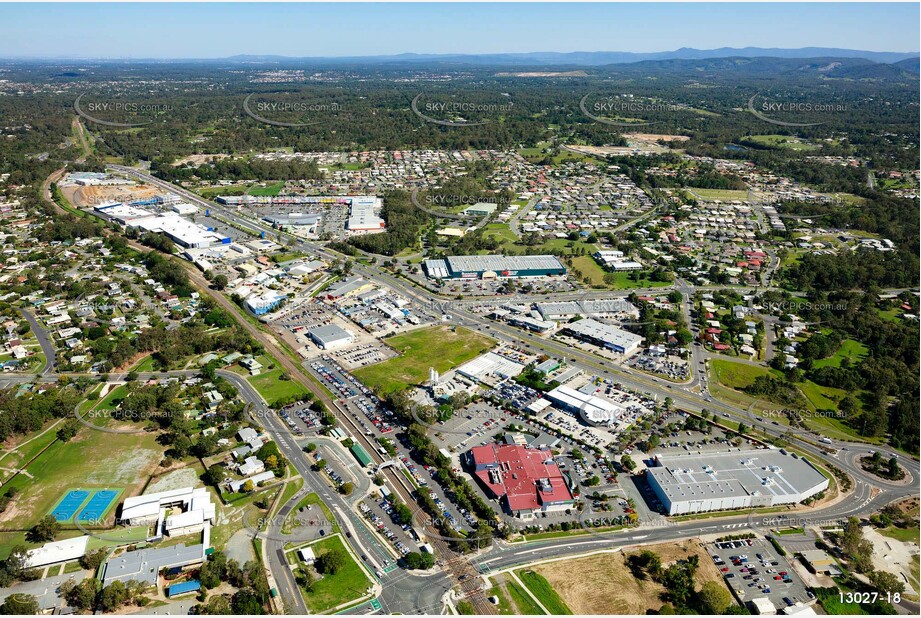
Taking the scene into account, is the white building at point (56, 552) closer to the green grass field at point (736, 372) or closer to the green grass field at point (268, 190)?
the green grass field at point (736, 372)

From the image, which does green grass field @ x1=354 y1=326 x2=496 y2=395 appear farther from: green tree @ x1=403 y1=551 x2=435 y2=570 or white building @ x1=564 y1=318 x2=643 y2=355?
green tree @ x1=403 y1=551 x2=435 y2=570

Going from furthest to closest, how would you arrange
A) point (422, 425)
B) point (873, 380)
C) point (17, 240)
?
point (17, 240), point (873, 380), point (422, 425)

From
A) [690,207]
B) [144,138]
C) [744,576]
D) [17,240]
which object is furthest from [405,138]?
[744,576]

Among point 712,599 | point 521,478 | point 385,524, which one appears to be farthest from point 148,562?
point 712,599

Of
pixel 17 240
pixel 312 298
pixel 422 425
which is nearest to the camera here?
pixel 422 425

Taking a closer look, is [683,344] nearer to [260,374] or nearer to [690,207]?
[260,374]

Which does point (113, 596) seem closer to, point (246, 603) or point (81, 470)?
point (246, 603)

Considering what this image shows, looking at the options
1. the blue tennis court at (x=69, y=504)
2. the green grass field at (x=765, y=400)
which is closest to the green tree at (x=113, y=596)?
the blue tennis court at (x=69, y=504)
